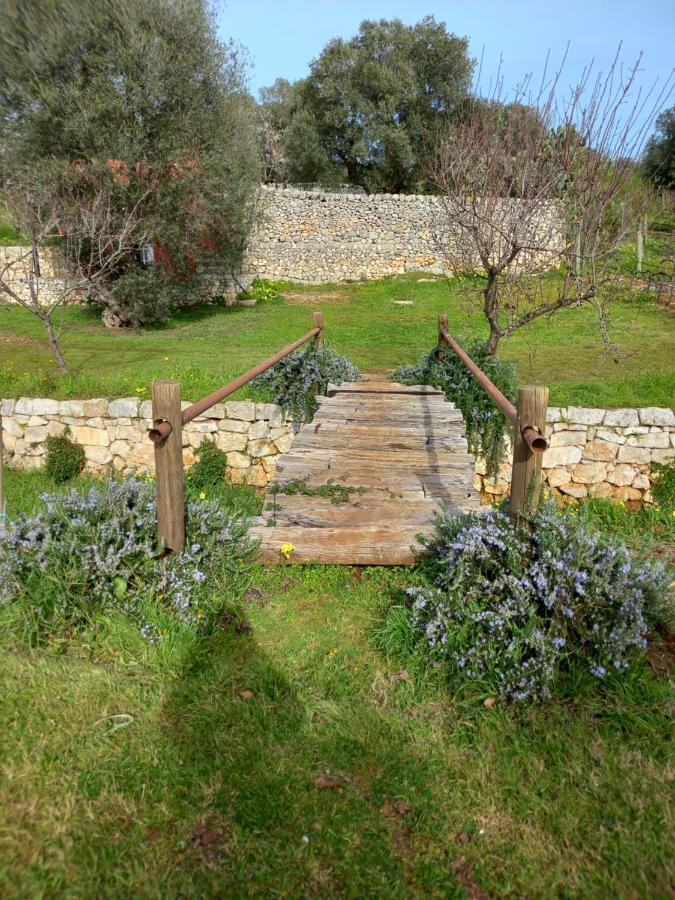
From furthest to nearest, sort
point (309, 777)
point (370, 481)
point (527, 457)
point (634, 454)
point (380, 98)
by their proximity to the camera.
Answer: point (380, 98)
point (634, 454)
point (370, 481)
point (527, 457)
point (309, 777)

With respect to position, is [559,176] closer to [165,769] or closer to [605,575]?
[605,575]

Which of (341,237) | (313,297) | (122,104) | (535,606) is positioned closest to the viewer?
(535,606)

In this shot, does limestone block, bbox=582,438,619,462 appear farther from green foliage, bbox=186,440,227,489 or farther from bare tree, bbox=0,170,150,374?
bare tree, bbox=0,170,150,374

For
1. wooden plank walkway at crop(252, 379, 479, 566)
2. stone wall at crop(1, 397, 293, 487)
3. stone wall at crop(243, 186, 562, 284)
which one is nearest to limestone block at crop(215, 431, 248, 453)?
stone wall at crop(1, 397, 293, 487)

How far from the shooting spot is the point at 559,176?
6.02 metres

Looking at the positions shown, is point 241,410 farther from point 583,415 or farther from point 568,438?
point 583,415

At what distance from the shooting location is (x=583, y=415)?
21.2 feet

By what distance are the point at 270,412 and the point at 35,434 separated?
2765mm

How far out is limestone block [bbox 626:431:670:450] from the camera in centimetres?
640

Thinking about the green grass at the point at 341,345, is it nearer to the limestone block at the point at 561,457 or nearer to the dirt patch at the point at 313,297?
→ the dirt patch at the point at 313,297

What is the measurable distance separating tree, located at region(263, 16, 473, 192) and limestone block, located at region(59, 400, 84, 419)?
1678cm

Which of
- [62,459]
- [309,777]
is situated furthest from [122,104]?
[309,777]

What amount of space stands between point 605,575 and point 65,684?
7.43 feet

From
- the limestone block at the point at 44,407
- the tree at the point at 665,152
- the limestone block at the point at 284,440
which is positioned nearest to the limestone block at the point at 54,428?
the limestone block at the point at 44,407
